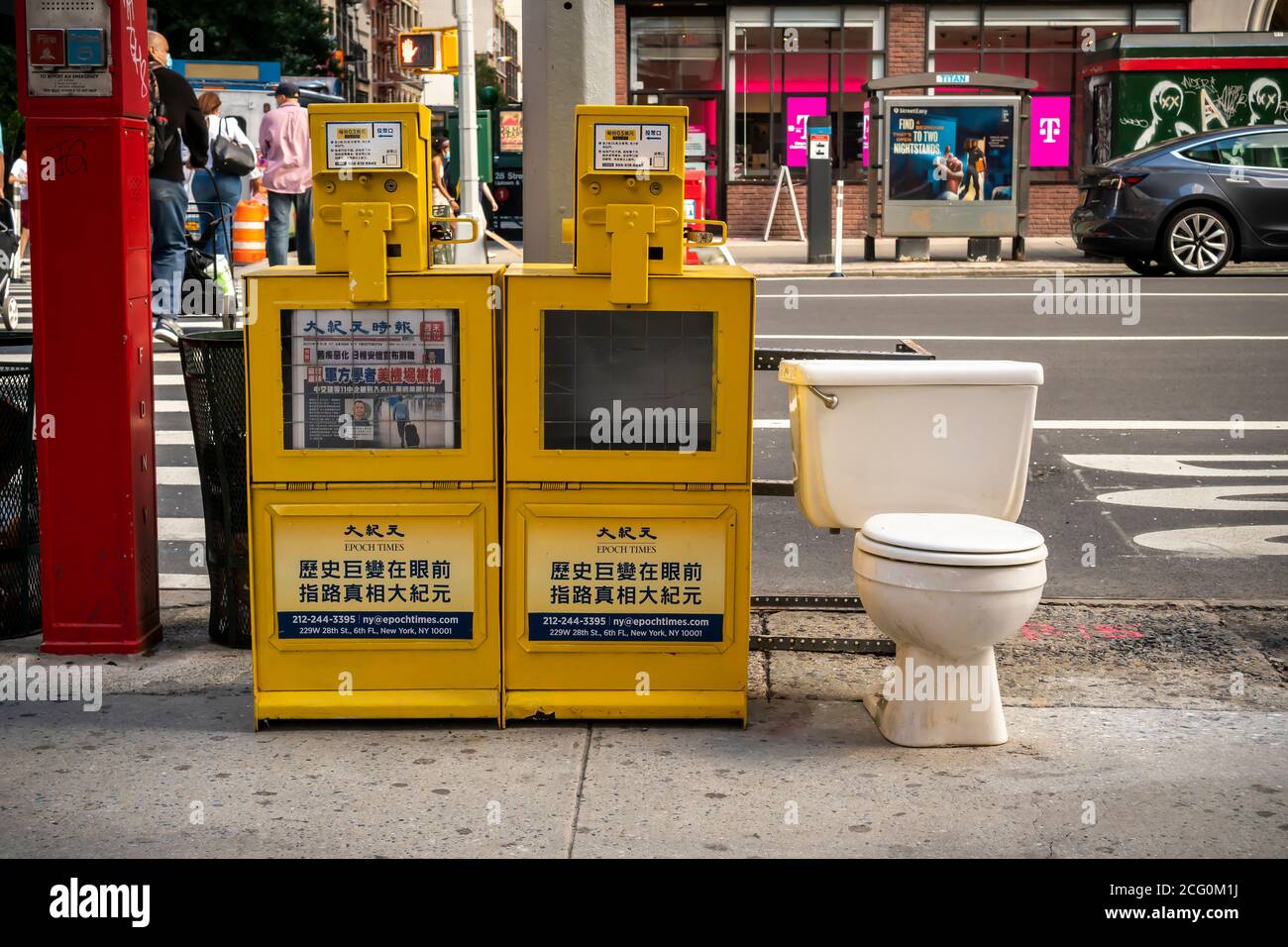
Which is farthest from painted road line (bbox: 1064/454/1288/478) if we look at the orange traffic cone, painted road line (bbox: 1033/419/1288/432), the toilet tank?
the orange traffic cone

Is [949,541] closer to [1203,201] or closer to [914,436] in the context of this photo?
[914,436]

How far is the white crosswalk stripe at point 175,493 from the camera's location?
7074 millimetres

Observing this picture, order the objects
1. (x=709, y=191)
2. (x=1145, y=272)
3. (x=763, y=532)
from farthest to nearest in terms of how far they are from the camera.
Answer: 1. (x=709, y=191)
2. (x=1145, y=272)
3. (x=763, y=532)

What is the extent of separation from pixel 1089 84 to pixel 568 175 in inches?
830

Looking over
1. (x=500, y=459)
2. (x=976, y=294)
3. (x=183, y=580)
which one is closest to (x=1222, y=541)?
(x=500, y=459)

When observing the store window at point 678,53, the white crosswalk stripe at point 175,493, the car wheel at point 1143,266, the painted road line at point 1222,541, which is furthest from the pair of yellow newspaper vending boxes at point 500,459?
the store window at point 678,53

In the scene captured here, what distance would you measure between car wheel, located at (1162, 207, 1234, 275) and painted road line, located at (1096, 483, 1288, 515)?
11094mm

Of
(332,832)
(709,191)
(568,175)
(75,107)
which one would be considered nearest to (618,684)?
(332,832)

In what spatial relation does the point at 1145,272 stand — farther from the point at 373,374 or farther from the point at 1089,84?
the point at 373,374

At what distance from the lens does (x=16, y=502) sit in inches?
234

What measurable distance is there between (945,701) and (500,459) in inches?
60.0

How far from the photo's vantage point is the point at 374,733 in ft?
16.1

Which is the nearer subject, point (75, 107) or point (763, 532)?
point (75, 107)

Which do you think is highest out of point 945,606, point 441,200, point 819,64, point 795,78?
point 819,64
